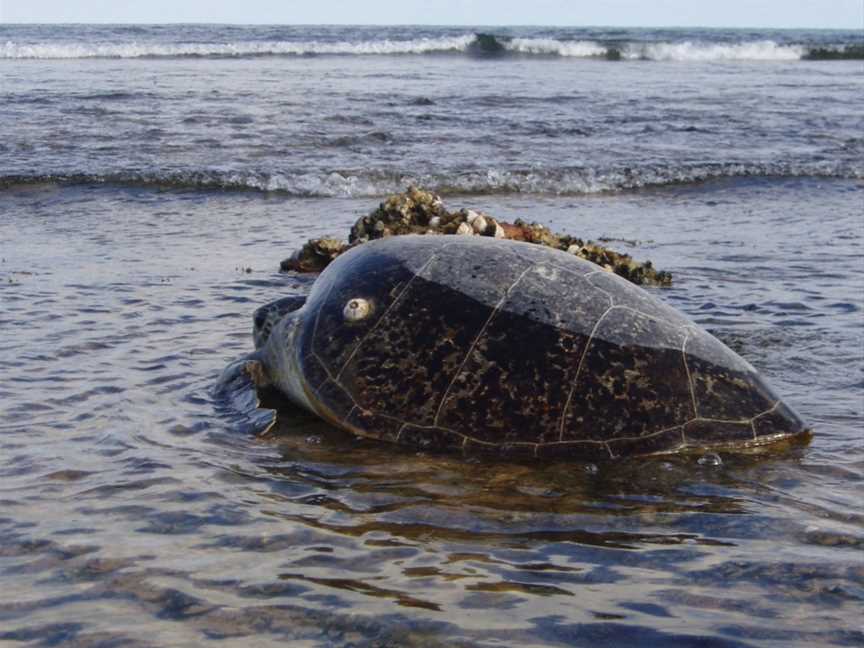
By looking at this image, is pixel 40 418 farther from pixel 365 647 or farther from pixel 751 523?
pixel 751 523

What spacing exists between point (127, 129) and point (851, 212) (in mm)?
8524

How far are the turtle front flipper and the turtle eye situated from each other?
1.54 feet

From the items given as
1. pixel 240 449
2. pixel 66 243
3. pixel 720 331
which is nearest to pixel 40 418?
pixel 240 449

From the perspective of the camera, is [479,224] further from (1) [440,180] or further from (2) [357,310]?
(1) [440,180]

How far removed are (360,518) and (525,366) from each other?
878 millimetres

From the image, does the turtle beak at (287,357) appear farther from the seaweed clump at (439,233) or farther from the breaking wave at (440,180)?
the breaking wave at (440,180)

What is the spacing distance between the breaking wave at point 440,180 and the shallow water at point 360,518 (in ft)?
15.1

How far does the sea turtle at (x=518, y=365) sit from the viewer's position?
376cm

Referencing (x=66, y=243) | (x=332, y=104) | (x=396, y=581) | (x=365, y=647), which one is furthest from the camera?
(x=332, y=104)

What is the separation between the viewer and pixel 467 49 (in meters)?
40.3

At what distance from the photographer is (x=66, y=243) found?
25.9 ft

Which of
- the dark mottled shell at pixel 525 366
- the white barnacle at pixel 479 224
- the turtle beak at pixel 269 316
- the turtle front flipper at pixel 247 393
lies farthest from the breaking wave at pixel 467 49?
the dark mottled shell at pixel 525 366

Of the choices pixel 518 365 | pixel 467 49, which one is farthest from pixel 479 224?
pixel 467 49

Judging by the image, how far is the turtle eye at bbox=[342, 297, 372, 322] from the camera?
414cm
